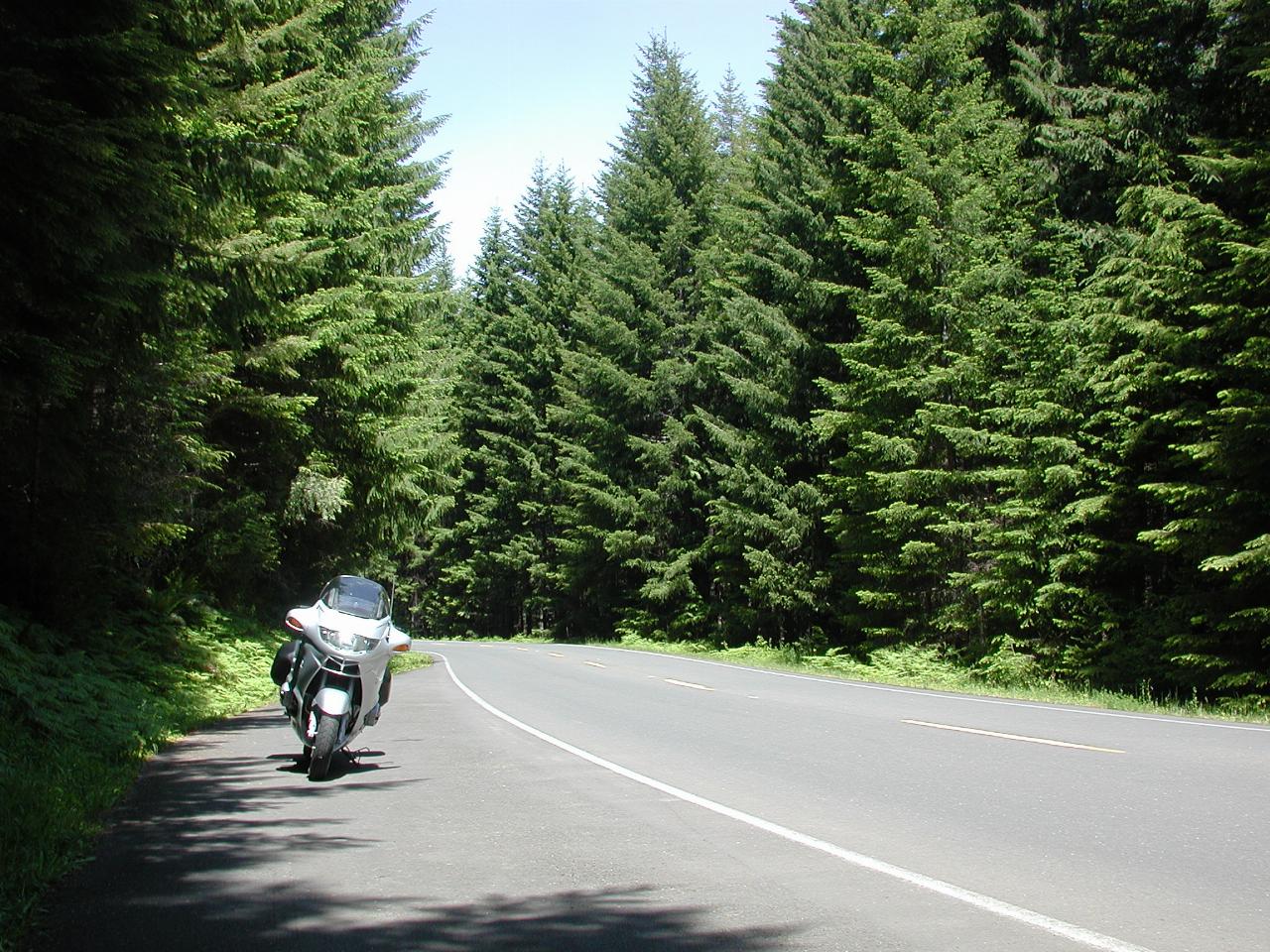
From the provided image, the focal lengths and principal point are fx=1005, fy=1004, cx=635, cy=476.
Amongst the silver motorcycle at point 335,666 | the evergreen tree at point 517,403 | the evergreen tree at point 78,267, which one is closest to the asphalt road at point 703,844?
the silver motorcycle at point 335,666

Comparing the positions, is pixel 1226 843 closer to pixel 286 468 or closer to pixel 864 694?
pixel 864 694

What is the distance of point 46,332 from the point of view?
8.90 m

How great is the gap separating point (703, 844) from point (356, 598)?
175 inches

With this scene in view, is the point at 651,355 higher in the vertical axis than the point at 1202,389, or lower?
higher

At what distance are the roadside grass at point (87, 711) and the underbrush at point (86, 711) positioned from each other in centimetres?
1

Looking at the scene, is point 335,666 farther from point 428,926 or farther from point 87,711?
point 428,926

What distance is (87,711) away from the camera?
9625 millimetres

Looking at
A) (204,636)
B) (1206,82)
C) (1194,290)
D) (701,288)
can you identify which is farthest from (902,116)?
(204,636)

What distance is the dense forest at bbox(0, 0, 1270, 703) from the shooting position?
31.8 feet

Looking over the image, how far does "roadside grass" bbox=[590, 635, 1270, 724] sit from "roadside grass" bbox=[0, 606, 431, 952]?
11927mm

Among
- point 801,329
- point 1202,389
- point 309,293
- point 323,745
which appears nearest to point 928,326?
point 801,329

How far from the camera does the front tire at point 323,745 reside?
8.47m

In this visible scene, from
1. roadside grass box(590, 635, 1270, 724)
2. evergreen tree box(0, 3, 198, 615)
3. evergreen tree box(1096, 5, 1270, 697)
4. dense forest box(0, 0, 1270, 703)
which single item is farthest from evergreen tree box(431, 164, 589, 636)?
evergreen tree box(0, 3, 198, 615)

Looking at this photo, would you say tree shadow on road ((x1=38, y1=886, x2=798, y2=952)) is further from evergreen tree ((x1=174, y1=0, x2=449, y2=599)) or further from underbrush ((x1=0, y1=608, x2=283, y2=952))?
evergreen tree ((x1=174, y1=0, x2=449, y2=599))
